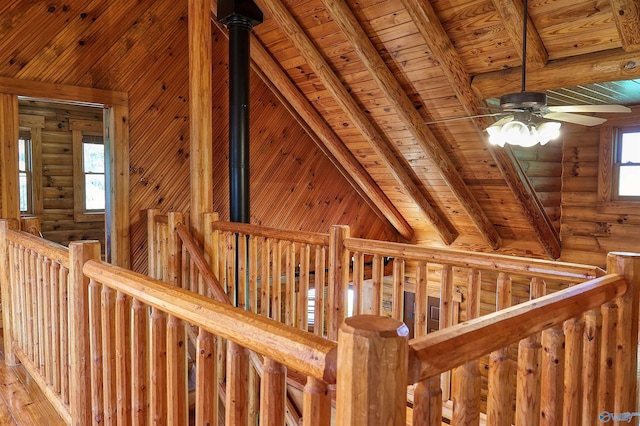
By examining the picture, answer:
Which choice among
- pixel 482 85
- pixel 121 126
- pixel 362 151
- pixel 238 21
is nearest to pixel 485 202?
pixel 362 151

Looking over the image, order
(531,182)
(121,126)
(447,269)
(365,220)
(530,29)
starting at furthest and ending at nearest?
1. (365,220)
2. (531,182)
3. (121,126)
4. (530,29)
5. (447,269)

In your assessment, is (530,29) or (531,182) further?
(531,182)

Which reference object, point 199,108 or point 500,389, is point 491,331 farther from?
point 199,108

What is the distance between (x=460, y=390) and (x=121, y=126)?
177 inches

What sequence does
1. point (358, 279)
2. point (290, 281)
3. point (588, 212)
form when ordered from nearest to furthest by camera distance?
point (358, 279), point (290, 281), point (588, 212)

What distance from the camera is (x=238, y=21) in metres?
4.45

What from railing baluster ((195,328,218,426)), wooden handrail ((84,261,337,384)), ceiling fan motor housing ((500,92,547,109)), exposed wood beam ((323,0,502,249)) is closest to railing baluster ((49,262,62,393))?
wooden handrail ((84,261,337,384))

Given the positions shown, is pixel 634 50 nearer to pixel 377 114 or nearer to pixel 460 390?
pixel 377 114

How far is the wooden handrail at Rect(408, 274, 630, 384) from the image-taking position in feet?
3.19

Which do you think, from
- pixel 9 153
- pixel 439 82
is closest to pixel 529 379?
pixel 439 82

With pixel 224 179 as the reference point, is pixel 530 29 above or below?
above

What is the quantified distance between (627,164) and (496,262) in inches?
168

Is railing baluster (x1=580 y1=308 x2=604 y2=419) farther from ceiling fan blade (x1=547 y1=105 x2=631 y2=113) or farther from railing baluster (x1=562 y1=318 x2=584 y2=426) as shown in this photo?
ceiling fan blade (x1=547 y1=105 x2=631 y2=113)

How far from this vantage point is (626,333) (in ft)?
5.87
